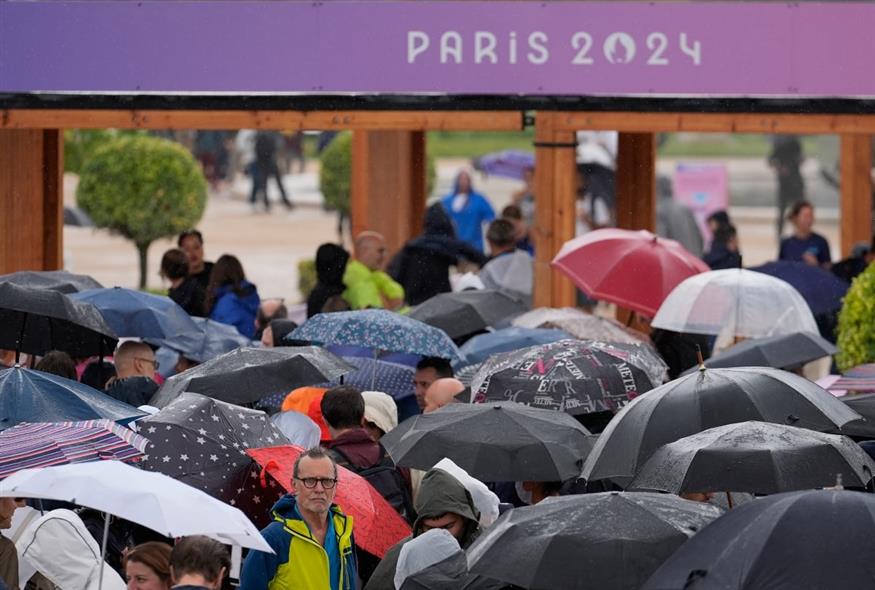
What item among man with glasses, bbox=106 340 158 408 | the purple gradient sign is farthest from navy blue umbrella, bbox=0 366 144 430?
the purple gradient sign

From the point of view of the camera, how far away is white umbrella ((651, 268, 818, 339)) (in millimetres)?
10680

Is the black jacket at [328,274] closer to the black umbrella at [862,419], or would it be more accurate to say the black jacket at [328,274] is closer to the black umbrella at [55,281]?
the black umbrella at [55,281]

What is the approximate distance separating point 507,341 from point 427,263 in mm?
3905

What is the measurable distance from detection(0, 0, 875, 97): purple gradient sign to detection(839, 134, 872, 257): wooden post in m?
4.97

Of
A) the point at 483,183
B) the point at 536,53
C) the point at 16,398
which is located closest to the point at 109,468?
the point at 16,398

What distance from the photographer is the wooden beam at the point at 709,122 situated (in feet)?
43.0

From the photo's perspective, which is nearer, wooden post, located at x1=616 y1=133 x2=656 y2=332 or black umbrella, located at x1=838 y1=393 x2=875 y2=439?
black umbrella, located at x1=838 y1=393 x2=875 y2=439

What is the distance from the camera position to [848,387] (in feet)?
29.5

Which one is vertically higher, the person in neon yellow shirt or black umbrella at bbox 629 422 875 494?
the person in neon yellow shirt

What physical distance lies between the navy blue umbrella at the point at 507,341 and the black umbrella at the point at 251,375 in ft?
4.77

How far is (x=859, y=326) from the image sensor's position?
37.9ft

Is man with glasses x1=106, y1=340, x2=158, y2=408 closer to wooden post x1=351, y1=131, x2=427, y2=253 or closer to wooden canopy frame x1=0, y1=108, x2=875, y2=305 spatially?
wooden canopy frame x1=0, y1=108, x2=875, y2=305

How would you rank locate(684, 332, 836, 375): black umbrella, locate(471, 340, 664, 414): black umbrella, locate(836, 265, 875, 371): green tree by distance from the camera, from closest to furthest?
locate(471, 340, 664, 414): black umbrella → locate(684, 332, 836, 375): black umbrella → locate(836, 265, 875, 371): green tree

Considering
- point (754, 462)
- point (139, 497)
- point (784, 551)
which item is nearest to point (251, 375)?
point (754, 462)
